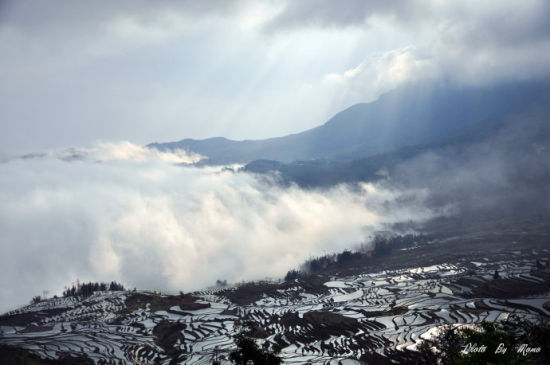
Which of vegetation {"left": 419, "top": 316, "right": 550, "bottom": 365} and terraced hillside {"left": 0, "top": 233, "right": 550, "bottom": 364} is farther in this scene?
terraced hillside {"left": 0, "top": 233, "right": 550, "bottom": 364}

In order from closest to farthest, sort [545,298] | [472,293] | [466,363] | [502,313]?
[466,363] → [502,313] → [545,298] → [472,293]

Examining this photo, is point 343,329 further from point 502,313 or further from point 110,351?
point 110,351

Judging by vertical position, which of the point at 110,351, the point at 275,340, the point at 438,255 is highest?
the point at 110,351

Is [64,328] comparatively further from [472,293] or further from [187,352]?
[472,293]

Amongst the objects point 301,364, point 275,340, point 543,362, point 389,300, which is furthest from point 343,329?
point 543,362

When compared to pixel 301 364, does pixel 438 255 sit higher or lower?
lower

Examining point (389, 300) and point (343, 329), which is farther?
point (389, 300)

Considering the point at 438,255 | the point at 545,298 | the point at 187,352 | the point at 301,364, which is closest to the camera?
the point at 301,364

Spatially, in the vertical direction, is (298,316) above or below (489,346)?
below

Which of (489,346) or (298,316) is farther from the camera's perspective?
(298,316)

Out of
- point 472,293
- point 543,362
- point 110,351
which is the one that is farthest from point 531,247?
point 110,351

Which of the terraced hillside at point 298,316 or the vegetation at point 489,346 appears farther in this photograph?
the terraced hillside at point 298,316
